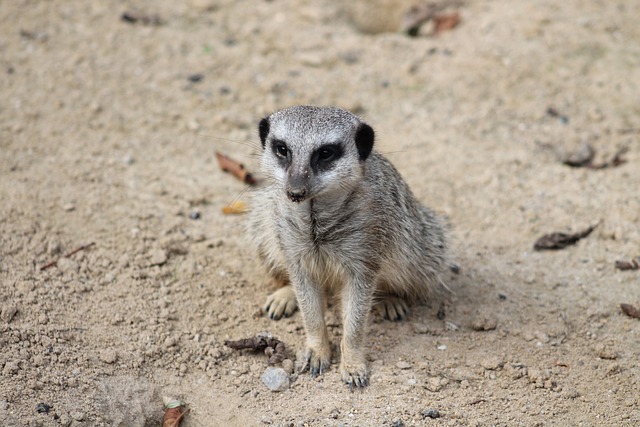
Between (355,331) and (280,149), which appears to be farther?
(355,331)

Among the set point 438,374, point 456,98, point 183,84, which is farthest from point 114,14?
point 438,374

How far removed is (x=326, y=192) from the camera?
3.08 meters

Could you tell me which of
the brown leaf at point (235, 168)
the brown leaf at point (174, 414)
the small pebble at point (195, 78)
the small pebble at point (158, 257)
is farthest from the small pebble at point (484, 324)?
the small pebble at point (195, 78)

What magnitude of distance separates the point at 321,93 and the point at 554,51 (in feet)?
6.27

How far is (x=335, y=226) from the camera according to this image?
3.26m

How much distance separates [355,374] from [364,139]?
3.68 feet

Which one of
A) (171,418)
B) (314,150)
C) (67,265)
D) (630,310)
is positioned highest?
(314,150)

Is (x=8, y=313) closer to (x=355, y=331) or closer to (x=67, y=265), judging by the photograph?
(x=67, y=265)

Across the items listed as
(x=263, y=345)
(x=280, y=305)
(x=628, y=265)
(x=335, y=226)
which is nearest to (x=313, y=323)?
(x=263, y=345)

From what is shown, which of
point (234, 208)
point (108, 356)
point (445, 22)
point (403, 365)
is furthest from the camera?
point (445, 22)

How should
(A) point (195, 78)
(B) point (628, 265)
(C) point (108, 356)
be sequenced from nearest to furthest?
(C) point (108, 356), (B) point (628, 265), (A) point (195, 78)

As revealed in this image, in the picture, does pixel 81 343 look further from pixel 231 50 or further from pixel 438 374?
pixel 231 50

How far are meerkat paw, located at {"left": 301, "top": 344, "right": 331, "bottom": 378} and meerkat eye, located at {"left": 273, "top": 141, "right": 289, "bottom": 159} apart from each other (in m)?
1.03

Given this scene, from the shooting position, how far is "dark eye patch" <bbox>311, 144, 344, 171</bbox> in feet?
9.91
